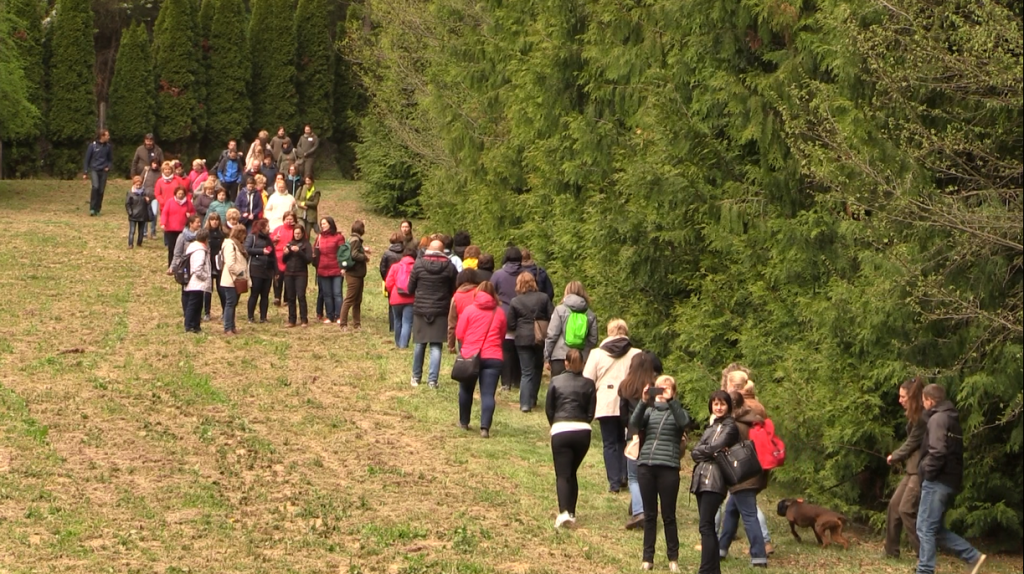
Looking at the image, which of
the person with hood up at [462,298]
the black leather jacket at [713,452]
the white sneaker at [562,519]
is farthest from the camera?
the person with hood up at [462,298]

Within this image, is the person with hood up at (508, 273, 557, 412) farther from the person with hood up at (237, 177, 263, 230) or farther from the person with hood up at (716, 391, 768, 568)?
the person with hood up at (237, 177, 263, 230)

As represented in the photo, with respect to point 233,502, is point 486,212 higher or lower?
higher

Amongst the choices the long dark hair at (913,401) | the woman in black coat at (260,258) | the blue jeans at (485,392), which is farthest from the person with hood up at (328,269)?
the long dark hair at (913,401)

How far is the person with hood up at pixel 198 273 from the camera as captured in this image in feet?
63.6

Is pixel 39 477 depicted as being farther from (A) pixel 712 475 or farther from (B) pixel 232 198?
(B) pixel 232 198

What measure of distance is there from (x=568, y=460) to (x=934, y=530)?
3104mm

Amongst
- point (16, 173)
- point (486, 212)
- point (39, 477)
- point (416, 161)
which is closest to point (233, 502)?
point (39, 477)

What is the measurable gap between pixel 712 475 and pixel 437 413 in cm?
611

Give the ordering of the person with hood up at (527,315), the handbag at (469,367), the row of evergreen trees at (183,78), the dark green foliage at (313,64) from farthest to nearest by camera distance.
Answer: the dark green foliage at (313,64)
the row of evergreen trees at (183,78)
the person with hood up at (527,315)
the handbag at (469,367)

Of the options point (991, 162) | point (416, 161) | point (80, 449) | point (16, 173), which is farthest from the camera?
point (16, 173)

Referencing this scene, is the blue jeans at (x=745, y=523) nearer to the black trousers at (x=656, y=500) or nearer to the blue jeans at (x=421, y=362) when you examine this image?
the black trousers at (x=656, y=500)

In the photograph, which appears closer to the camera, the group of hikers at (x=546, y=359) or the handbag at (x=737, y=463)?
the handbag at (x=737, y=463)

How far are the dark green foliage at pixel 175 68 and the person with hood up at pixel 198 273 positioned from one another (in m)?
24.2

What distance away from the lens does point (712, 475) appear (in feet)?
35.7
